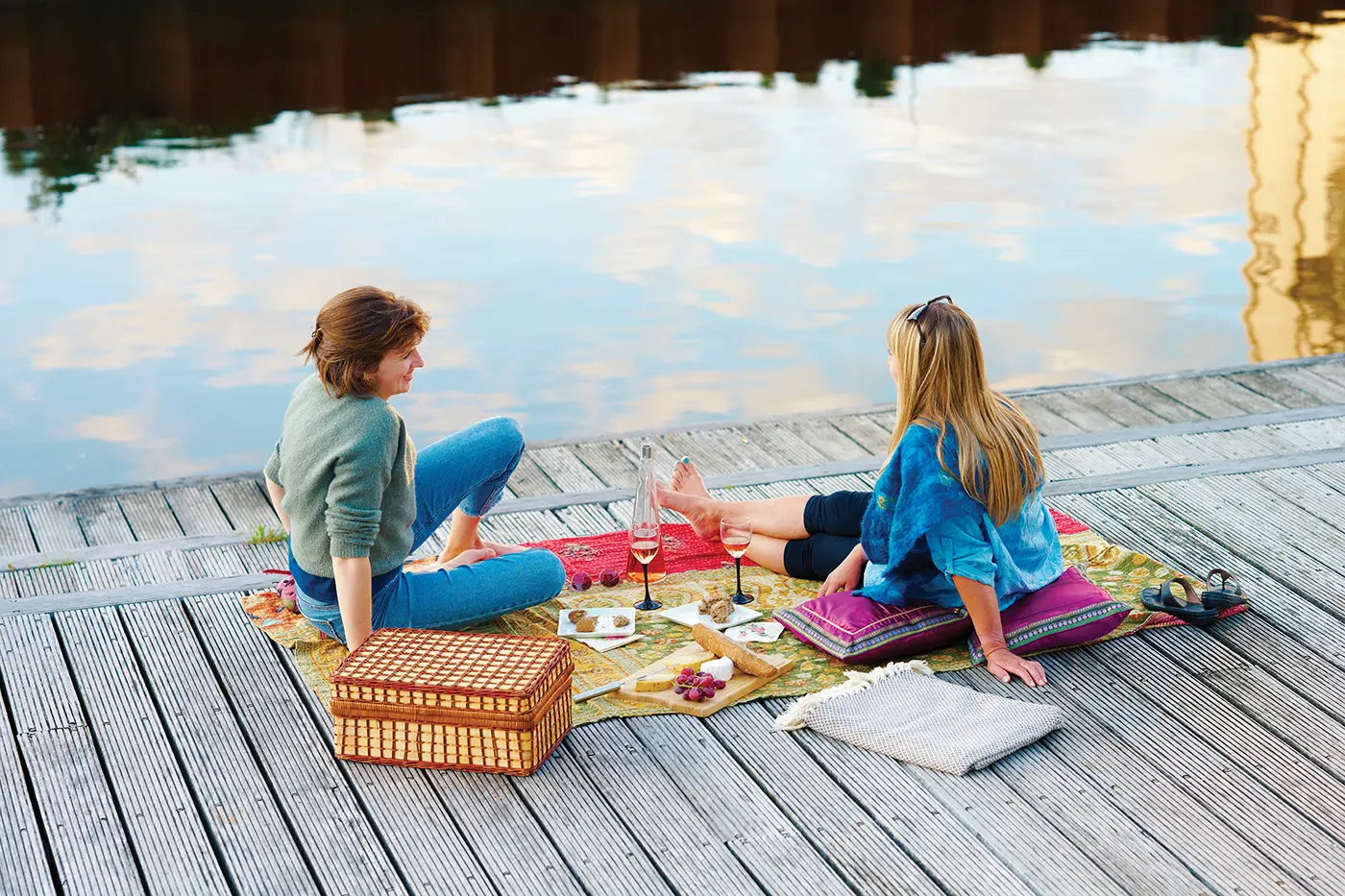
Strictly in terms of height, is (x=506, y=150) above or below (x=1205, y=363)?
above

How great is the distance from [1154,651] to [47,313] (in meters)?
6.17

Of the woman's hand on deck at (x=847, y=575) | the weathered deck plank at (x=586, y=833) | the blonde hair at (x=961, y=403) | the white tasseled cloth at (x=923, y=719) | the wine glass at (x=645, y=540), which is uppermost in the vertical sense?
the blonde hair at (x=961, y=403)

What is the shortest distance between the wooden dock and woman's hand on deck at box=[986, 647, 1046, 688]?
0.12 ft

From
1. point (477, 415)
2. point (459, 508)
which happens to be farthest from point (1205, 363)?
point (459, 508)

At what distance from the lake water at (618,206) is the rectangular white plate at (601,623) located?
2.90 meters

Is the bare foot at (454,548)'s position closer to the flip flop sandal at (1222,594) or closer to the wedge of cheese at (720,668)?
the wedge of cheese at (720,668)

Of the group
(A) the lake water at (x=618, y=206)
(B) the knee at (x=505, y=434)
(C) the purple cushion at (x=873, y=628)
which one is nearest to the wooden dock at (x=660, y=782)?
(C) the purple cushion at (x=873, y=628)

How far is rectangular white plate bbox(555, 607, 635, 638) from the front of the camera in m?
3.32

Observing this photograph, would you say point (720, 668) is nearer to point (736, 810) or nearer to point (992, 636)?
point (736, 810)

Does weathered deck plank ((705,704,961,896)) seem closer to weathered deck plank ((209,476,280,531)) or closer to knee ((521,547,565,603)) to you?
knee ((521,547,565,603))

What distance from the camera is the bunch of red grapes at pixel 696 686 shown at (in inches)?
119

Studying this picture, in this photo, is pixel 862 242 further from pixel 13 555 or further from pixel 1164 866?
pixel 1164 866

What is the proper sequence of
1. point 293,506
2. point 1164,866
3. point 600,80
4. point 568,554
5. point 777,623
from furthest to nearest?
point 600,80 < point 568,554 < point 777,623 < point 293,506 < point 1164,866

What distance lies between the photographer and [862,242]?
8828 mm
